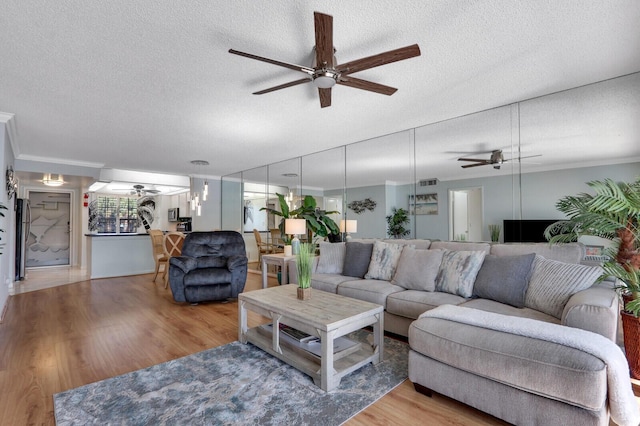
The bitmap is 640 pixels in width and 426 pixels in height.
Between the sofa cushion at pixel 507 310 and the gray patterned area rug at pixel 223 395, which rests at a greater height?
the sofa cushion at pixel 507 310

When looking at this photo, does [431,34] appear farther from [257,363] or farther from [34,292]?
[34,292]

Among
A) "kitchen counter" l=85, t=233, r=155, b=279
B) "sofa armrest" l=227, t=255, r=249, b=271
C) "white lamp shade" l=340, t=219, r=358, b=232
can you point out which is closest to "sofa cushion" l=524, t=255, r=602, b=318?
"white lamp shade" l=340, t=219, r=358, b=232

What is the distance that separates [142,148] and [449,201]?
185 inches

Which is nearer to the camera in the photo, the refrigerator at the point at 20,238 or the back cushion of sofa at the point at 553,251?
the back cushion of sofa at the point at 553,251

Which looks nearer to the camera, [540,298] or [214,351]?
[540,298]

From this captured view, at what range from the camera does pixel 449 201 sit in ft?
12.7

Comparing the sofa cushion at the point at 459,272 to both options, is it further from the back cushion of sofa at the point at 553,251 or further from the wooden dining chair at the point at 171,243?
the wooden dining chair at the point at 171,243

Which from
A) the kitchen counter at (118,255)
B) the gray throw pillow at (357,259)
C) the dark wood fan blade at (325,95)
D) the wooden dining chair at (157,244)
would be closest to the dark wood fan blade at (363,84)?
the dark wood fan blade at (325,95)

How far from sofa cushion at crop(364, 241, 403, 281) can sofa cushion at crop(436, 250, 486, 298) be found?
1.87 ft

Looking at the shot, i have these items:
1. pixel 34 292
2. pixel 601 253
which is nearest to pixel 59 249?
pixel 34 292

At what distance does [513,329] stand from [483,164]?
2.56 meters

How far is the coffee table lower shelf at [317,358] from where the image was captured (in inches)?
79.4

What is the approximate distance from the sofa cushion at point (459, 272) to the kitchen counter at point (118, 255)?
6.32 m

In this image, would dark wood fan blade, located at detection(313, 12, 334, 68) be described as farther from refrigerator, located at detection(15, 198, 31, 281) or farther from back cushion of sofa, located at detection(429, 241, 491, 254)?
refrigerator, located at detection(15, 198, 31, 281)
